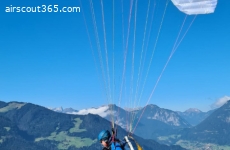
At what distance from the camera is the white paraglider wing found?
14.7 metres

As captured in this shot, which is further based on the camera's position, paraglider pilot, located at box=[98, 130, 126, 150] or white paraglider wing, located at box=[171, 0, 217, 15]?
white paraglider wing, located at box=[171, 0, 217, 15]

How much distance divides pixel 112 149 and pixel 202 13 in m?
8.12

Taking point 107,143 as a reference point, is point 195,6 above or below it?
above

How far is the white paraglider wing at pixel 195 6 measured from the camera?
14.7 m

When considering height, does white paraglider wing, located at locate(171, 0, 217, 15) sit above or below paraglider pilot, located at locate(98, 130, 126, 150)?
above

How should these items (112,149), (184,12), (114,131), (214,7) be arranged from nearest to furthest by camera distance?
(112,149)
(114,131)
(214,7)
(184,12)

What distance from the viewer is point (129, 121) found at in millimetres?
16172

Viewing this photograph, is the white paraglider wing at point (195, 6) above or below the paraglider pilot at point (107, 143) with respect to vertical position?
above

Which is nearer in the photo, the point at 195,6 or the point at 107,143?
the point at 107,143

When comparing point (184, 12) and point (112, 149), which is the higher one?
point (184, 12)

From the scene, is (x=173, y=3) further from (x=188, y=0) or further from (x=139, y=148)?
(x=139, y=148)

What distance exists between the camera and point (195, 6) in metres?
15.5

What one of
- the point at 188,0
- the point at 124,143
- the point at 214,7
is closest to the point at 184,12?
the point at 188,0

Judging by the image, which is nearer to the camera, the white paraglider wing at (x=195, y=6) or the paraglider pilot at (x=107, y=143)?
the paraglider pilot at (x=107, y=143)
